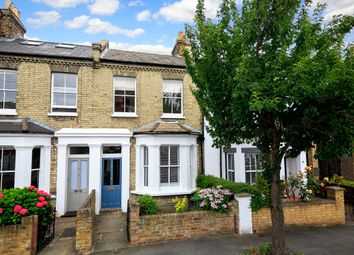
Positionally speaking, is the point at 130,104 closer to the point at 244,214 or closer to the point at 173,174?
the point at 173,174

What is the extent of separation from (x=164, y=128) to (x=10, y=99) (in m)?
7.16

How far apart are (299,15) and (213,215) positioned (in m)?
6.41

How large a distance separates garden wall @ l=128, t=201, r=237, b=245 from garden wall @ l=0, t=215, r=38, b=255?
9.06 feet

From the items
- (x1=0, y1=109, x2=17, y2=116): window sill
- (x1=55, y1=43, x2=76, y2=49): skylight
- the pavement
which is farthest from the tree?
(x1=55, y1=43, x2=76, y2=49): skylight

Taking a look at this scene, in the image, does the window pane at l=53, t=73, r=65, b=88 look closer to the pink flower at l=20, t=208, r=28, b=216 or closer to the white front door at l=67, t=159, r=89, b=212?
the white front door at l=67, t=159, r=89, b=212

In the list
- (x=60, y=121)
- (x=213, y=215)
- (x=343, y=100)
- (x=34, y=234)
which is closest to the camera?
(x=343, y=100)

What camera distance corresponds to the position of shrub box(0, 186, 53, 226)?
636cm

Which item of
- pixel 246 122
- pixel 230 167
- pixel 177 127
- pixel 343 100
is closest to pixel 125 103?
pixel 177 127

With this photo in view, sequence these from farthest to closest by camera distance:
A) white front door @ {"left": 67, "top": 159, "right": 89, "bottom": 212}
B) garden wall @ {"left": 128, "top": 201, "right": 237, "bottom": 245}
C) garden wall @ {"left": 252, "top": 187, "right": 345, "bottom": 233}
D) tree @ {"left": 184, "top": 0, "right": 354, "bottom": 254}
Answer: white front door @ {"left": 67, "top": 159, "right": 89, "bottom": 212}, garden wall @ {"left": 252, "top": 187, "right": 345, "bottom": 233}, garden wall @ {"left": 128, "top": 201, "right": 237, "bottom": 245}, tree @ {"left": 184, "top": 0, "right": 354, "bottom": 254}

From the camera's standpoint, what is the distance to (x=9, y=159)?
9.64m

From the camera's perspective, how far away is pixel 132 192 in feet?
34.9

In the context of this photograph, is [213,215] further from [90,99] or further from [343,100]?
[90,99]

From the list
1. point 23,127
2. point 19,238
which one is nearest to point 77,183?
point 23,127

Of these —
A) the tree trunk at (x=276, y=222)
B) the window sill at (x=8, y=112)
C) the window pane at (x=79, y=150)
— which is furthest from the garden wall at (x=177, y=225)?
the window sill at (x=8, y=112)
